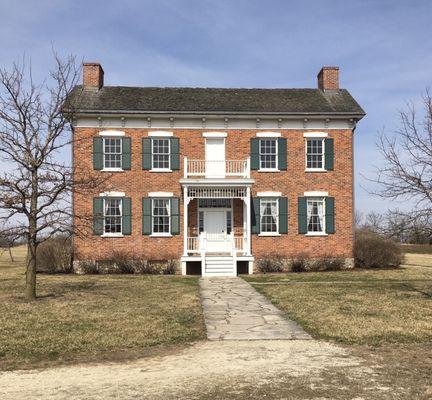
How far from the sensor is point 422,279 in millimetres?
18484

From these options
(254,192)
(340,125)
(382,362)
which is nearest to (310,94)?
(340,125)

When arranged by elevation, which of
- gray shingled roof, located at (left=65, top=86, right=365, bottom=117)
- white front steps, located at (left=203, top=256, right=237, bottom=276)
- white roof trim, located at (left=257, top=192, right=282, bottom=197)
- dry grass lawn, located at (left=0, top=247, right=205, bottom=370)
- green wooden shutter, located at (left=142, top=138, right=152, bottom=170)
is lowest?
dry grass lawn, located at (left=0, top=247, right=205, bottom=370)

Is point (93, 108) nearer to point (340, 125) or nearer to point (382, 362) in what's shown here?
point (340, 125)

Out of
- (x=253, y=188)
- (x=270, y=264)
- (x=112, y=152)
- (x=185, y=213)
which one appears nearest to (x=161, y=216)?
(x=185, y=213)

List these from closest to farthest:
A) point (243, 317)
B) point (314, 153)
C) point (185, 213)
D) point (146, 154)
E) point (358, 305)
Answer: point (243, 317) < point (358, 305) < point (185, 213) < point (146, 154) < point (314, 153)

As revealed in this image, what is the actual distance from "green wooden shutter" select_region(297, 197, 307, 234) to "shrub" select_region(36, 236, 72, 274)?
10.5 metres

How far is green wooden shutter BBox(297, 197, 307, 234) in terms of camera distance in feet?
72.9

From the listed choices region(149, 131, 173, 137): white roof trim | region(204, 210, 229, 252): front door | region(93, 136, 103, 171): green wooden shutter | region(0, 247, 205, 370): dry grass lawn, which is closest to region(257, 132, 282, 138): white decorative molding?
region(204, 210, 229, 252): front door

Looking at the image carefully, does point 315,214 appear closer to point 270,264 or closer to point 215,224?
point 270,264

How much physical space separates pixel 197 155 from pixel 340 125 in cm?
684

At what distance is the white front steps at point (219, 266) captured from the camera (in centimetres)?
2008

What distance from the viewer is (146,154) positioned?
859 inches

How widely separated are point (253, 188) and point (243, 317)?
41.4 ft

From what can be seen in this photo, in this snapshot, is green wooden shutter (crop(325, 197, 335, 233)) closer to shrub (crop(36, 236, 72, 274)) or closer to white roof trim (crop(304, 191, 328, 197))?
white roof trim (crop(304, 191, 328, 197))
